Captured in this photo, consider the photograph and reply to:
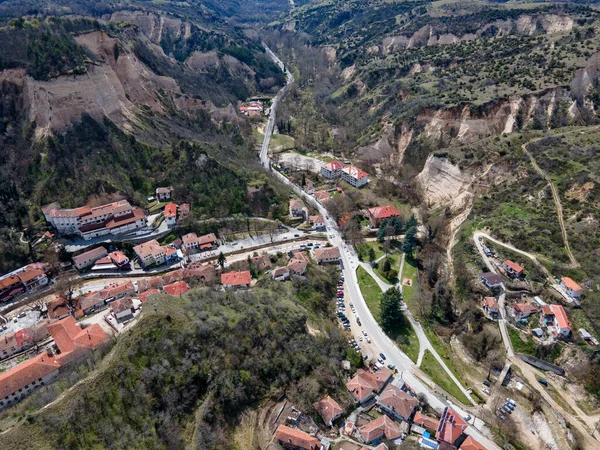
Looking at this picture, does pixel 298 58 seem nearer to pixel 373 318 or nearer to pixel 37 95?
pixel 37 95

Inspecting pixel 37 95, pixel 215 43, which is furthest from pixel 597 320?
pixel 215 43

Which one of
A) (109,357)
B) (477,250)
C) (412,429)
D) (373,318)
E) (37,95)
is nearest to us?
(109,357)

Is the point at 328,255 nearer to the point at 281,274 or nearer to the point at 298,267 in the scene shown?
the point at 298,267

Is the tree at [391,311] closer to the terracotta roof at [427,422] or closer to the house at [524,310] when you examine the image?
the terracotta roof at [427,422]

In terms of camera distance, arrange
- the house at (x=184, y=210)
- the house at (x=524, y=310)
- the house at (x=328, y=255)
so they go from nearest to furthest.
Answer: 1. the house at (x=524, y=310)
2. the house at (x=328, y=255)
3. the house at (x=184, y=210)

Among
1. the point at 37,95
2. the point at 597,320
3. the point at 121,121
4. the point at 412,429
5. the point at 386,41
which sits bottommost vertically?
the point at 412,429

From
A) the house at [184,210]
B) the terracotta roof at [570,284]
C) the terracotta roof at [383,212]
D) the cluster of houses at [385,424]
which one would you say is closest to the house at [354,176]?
the terracotta roof at [383,212]
